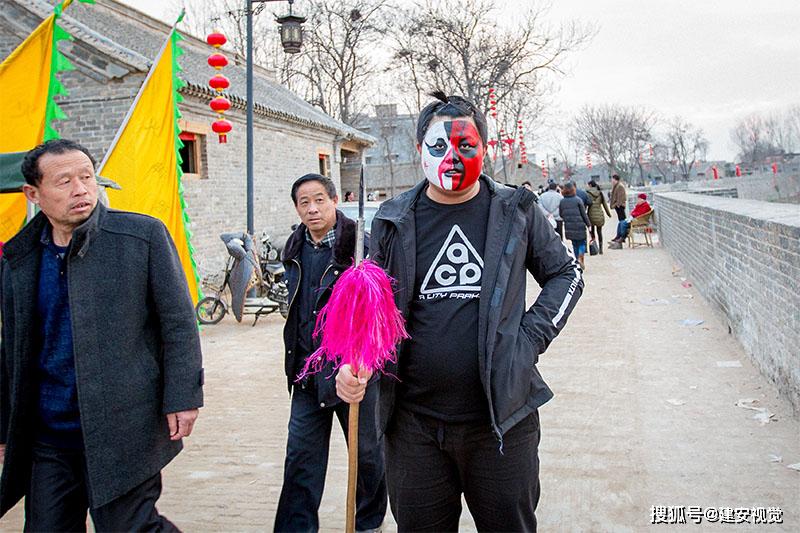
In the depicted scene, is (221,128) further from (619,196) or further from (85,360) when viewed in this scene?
(619,196)

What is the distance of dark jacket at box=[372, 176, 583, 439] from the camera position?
2.48 meters

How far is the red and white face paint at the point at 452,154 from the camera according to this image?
2625 mm

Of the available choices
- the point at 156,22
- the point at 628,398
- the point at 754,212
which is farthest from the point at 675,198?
the point at 156,22

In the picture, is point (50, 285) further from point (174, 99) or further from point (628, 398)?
point (174, 99)

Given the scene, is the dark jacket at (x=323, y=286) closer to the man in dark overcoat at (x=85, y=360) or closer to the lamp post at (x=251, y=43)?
the man in dark overcoat at (x=85, y=360)

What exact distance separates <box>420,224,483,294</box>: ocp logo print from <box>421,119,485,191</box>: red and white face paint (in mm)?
199

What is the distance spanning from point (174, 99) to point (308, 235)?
19.3ft

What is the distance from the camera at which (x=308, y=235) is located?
4.01 metres

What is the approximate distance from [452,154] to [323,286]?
4.45 feet

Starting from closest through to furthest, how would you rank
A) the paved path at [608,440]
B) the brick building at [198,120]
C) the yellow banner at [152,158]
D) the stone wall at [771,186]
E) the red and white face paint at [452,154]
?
the red and white face paint at [452,154] → the paved path at [608,440] → the yellow banner at [152,158] → the brick building at [198,120] → the stone wall at [771,186]

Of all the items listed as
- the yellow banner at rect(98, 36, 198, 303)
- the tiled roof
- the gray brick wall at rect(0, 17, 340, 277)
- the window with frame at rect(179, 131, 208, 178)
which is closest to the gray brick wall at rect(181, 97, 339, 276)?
the gray brick wall at rect(0, 17, 340, 277)

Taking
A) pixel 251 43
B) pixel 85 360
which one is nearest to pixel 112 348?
pixel 85 360

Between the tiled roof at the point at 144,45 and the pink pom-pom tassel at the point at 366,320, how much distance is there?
11.4 meters

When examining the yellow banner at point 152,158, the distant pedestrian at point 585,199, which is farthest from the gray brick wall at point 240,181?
the distant pedestrian at point 585,199
